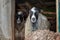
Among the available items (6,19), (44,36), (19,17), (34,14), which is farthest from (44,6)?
(44,36)

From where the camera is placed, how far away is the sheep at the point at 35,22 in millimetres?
1758

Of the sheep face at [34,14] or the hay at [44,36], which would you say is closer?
the hay at [44,36]

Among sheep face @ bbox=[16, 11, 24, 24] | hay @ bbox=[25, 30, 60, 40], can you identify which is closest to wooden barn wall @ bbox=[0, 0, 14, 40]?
sheep face @ bbox=[16, 11, 24, 24]

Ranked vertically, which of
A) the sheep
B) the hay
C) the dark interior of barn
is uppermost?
the dark interior of barn

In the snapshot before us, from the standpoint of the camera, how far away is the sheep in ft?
5.77

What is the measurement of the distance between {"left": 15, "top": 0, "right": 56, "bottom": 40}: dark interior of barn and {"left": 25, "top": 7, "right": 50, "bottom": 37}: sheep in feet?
0.13

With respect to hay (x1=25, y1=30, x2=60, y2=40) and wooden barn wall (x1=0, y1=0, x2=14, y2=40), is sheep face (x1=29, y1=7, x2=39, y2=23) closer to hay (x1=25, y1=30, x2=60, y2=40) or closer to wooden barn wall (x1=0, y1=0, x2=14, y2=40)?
wooden barn wall (x1=0, y1=0, x2=14, y2=40)

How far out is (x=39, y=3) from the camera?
5.85 feet

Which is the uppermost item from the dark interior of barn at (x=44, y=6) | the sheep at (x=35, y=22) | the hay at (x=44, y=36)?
the dark interior of barn at (x=44, y=6)

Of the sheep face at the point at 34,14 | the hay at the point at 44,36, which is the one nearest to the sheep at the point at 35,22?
the sheep face at the point at 34,14

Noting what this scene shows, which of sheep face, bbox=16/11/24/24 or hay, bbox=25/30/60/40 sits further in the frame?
sheep face, bbox=16/11/24/24

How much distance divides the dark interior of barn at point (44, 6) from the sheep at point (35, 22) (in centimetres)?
4

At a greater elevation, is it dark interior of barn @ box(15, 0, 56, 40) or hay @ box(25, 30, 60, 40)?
dark interior of barn @ box(15, 0, 56, 40)

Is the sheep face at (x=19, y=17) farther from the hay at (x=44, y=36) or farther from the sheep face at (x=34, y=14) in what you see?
the hay at (x=44, y=36)
